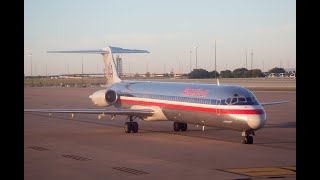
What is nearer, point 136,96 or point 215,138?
point 215,138

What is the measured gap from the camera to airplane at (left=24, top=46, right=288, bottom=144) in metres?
19.8

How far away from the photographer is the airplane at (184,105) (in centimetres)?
1983

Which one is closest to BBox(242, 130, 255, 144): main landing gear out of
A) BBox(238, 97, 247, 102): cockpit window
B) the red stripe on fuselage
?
the red stripe on fuselage

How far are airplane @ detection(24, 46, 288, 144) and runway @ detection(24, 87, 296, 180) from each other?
0.83 m

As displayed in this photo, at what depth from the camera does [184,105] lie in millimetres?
23078

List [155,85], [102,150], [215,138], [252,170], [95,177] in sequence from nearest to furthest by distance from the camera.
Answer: [95,177], [252,170], [102,150], [215,138], [155,85]

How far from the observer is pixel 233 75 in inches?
4380

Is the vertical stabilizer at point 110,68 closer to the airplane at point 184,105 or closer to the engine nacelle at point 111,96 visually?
the airplane at point 184,105

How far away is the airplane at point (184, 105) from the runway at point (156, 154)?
0.83m

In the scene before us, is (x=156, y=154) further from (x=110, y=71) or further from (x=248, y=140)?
(x=110, y=71)

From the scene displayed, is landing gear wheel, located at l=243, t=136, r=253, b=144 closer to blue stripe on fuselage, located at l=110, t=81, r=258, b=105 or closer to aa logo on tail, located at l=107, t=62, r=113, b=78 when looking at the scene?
blue stripe on fuselage, located at l=110, t=81, r=258, b=105
